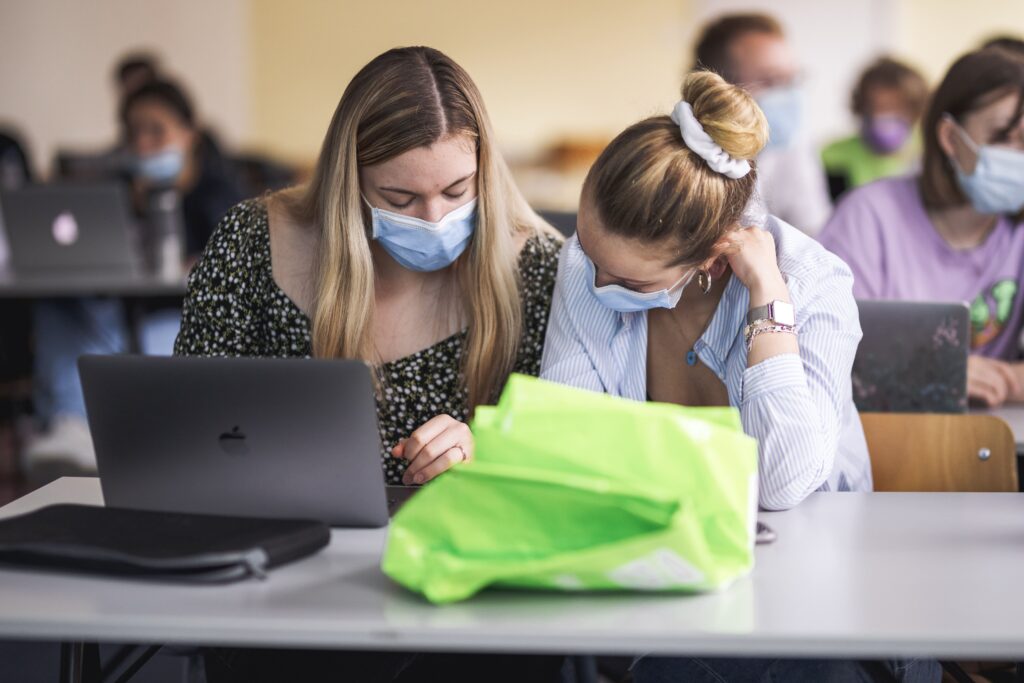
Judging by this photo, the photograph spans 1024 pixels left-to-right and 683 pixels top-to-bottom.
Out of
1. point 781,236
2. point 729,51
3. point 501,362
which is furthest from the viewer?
point 729,51

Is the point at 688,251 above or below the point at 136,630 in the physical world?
above

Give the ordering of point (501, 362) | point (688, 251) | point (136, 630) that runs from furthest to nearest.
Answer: point (501, 362)
point (688, 251)
point (136, 630)

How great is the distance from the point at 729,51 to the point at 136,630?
2614 millimetres

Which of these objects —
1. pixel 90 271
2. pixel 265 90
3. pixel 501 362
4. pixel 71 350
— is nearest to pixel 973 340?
pixel 501 362

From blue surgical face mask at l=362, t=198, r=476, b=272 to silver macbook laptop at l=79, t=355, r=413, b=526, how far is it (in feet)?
1.75

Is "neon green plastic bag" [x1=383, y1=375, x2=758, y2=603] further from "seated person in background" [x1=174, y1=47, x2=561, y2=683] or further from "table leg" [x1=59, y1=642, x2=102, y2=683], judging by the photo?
"seated person in background" [x1=174, y1=47, x2=561, y2=683]

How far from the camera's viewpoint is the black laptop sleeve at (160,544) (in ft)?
3.60

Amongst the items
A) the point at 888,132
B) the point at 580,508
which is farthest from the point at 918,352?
the point at 888,132

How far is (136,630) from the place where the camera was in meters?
1.01

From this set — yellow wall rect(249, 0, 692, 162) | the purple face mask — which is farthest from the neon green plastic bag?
yellow wall rect(249, 0, 692, 162)

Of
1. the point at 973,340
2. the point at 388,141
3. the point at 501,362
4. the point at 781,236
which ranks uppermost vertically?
the point at 388,141

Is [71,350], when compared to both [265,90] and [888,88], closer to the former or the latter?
[888,88]

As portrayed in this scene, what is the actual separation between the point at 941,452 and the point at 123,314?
2610mm

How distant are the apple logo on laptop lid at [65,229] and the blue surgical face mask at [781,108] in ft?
6.35
